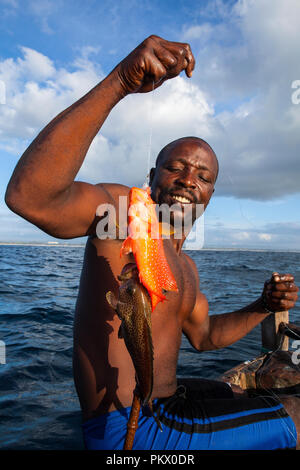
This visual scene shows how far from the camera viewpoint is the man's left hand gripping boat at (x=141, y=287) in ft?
5.02

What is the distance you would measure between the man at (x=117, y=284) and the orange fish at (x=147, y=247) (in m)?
0.38

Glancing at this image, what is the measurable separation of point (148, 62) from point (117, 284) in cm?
146

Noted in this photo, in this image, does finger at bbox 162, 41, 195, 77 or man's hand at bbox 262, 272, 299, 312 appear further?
man's hand at bbox 262, 272, 299, 312

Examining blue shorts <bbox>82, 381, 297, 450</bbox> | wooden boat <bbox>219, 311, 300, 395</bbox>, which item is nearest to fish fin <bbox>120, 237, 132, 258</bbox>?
blue shorts <bbox>82, 381, 297, 450</bbox>

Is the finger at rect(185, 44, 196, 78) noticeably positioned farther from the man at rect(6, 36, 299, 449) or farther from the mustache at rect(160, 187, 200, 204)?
the mustache at rect(160, 187, 200, 204)

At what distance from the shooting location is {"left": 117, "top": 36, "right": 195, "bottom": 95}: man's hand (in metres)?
1.66

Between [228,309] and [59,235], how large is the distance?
10115mm

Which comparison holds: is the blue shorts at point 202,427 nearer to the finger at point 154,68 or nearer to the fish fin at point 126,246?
the fish fin at point 126,246

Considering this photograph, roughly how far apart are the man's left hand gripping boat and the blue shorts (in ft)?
2.25

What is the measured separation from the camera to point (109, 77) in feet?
5.46

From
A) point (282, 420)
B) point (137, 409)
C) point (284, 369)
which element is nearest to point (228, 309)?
point (284, 369)

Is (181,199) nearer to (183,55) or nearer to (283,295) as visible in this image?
(183,55)

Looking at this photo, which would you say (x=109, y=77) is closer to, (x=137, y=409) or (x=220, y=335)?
(x=137, y=409)

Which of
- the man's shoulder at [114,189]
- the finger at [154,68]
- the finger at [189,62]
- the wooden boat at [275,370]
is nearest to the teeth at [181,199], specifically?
the man's shoulder at [114,189]
